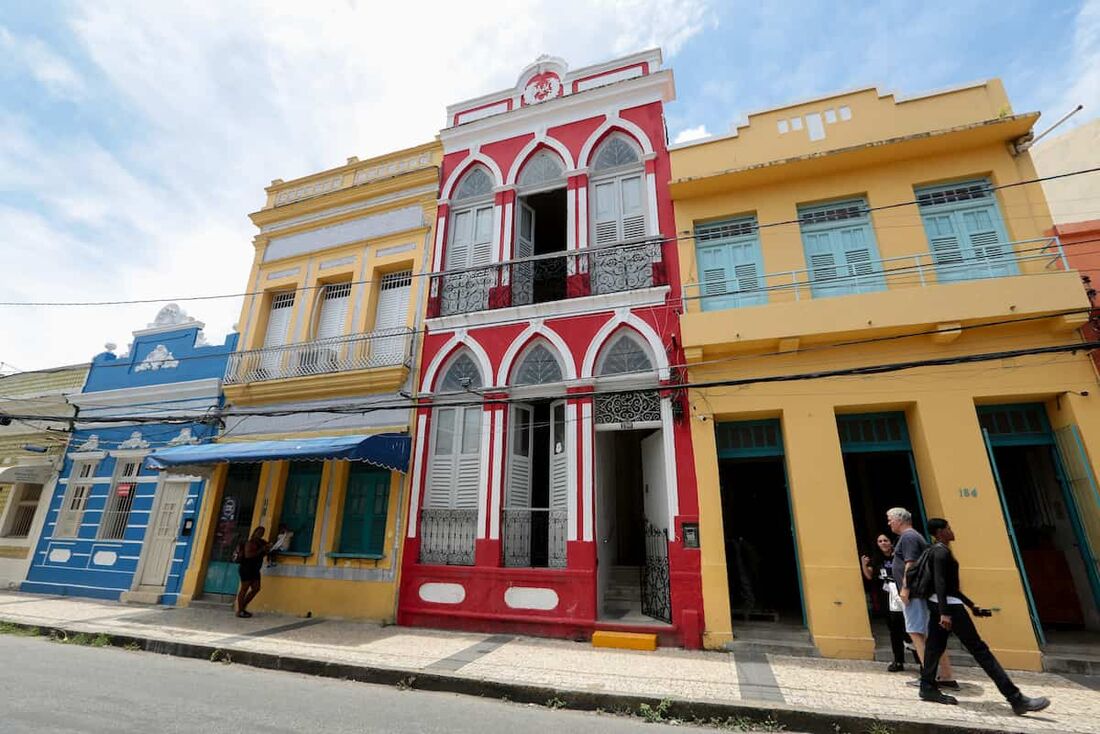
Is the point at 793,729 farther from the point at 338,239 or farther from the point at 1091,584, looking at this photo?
the point at 338,239

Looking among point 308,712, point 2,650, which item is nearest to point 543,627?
point 308,712

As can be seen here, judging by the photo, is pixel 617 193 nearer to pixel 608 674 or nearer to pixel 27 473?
pixel 608 674

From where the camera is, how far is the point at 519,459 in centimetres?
923

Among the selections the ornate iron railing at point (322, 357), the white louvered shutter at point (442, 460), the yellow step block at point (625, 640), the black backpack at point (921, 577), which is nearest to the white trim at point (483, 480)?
the white louvered shutter at point (442, 460)

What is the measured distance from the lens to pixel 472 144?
11281mm

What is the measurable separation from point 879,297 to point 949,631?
4.44 meters

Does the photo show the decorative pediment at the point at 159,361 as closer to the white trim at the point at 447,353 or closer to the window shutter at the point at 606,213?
the white trim at the point at 447,353

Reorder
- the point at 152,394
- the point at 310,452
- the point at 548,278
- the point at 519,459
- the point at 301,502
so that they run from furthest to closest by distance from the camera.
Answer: the point at 152,394
the point at 301,502
the point at 548,278
the point at 519,459
the point at 310,452

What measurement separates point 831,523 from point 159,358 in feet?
47.3

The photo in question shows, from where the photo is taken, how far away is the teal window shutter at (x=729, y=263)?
8523 millimetres

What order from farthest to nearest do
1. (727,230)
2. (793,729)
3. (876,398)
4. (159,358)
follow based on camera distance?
(159,358) < (727,230) < (876,398) < (793,729)

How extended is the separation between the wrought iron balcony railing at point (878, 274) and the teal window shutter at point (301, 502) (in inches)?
311

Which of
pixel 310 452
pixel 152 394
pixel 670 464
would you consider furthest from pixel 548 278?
pixel 152 394

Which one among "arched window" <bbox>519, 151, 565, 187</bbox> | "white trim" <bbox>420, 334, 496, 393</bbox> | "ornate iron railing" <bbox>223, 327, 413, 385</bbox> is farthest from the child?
"arched window" <bbox>519, 151, 565, 187</bbox>
